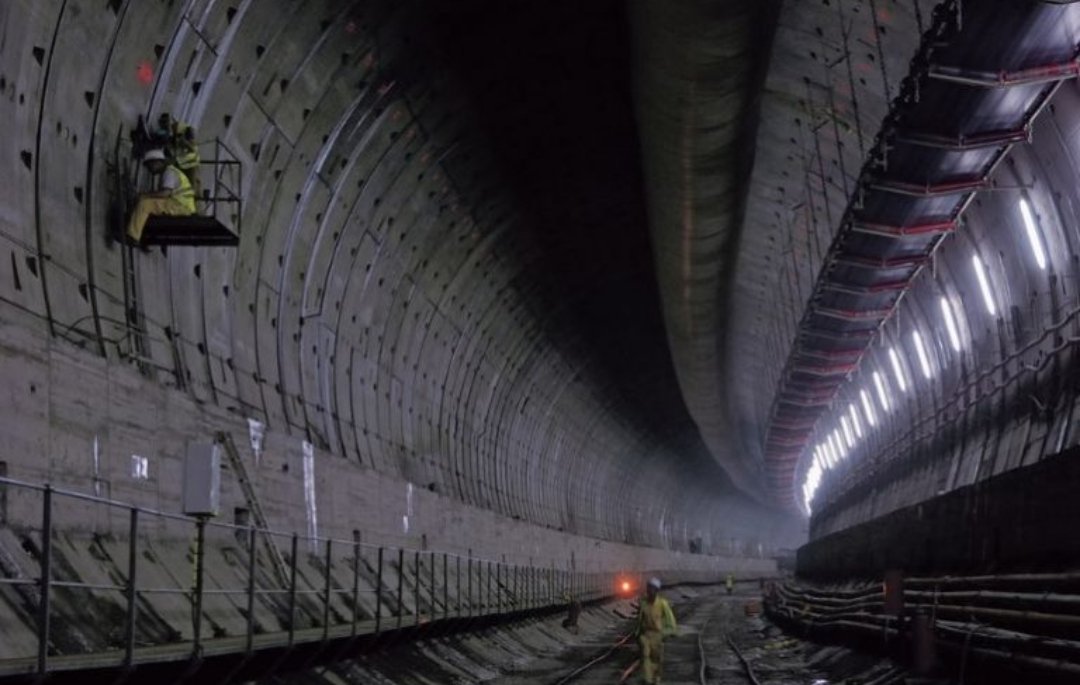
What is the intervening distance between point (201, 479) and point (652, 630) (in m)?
6.21

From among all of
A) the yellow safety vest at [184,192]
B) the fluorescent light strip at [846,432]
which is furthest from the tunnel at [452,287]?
the fluorescent light strip at [846,432]

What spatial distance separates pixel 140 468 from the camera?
14.0 meters

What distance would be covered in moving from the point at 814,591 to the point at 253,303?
739 inches

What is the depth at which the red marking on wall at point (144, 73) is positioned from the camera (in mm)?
14836

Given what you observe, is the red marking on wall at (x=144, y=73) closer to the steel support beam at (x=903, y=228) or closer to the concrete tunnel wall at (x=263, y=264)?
the concrete tunnel wall at (x=263, y=264)

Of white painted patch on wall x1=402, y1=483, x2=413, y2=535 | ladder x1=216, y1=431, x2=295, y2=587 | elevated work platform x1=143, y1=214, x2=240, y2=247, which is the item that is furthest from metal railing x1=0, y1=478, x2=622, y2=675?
elevated work platform x1=143, y1=214, x2=240, y2=247

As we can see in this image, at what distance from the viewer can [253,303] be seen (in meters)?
19.5

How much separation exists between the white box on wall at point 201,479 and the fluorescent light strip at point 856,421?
33235 millimetres

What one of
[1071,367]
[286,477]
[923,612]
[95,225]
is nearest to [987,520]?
[923,612]

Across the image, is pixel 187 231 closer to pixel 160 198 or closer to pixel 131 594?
pixel 160 198

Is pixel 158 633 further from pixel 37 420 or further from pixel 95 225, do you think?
pixel 95 225

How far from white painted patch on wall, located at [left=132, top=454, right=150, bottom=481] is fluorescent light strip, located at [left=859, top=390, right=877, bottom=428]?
28.4m

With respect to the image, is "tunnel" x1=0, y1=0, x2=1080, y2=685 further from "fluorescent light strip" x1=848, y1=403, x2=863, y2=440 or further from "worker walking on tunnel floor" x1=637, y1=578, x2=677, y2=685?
"fluorescent light strip" x1=848, y1=403, x2=863, y2=440

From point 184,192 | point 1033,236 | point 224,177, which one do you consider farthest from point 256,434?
point 1033,236
